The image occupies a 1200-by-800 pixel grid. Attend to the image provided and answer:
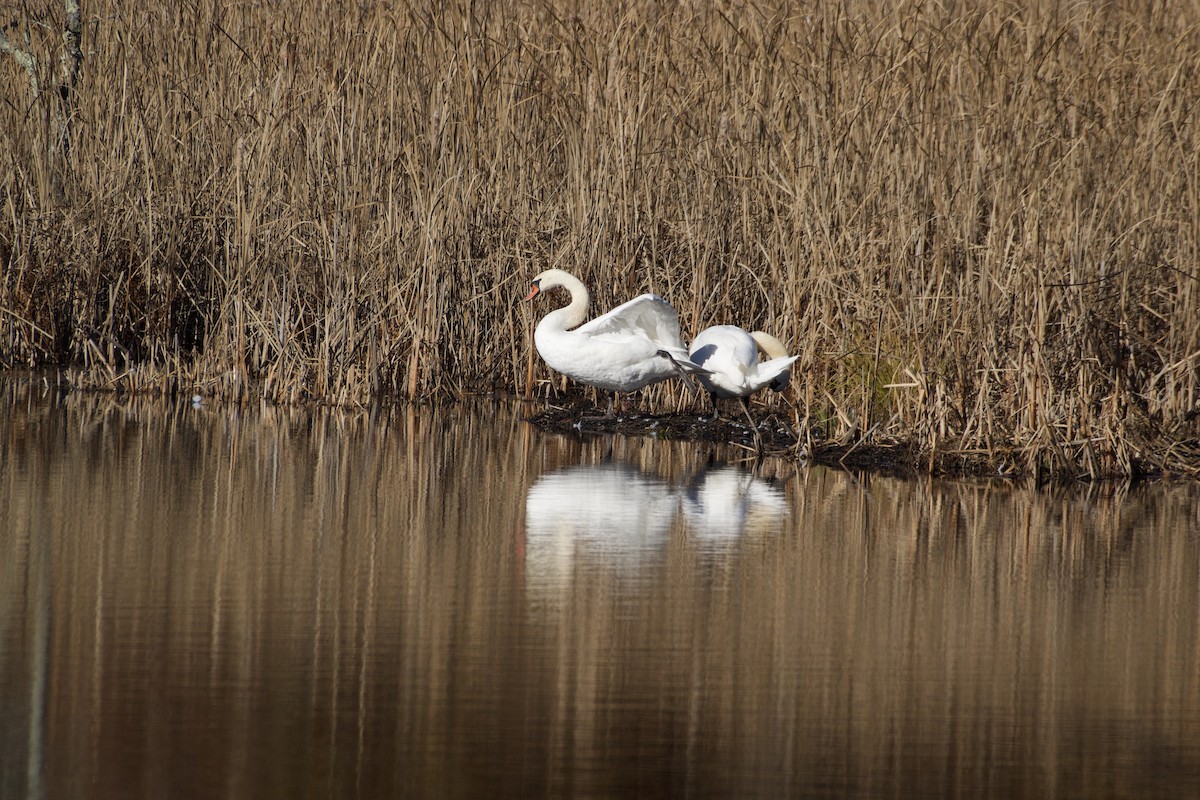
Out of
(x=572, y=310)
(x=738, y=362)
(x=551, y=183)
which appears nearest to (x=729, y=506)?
(x=738, y=362)

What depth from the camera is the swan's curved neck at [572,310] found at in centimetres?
935

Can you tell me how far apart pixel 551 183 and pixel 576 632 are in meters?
5.96

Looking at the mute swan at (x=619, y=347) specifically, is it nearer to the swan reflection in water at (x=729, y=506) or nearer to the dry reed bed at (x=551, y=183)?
the dry reed bed at (x=551, y=183)

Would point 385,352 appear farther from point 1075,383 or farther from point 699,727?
point 699,727

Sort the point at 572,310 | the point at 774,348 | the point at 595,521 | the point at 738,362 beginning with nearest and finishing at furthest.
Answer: the point at 595,521
the point at 738,362
the point at 774,348
the point at 572,310

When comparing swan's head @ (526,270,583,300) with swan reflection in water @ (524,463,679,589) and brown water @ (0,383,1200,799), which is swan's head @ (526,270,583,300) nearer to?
swan reflection in water @ (524,463,679,589)

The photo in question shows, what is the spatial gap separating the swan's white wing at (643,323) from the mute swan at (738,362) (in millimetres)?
161

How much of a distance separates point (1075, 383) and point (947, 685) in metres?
3.78

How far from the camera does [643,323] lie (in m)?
9.18

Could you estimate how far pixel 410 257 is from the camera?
1018 cm

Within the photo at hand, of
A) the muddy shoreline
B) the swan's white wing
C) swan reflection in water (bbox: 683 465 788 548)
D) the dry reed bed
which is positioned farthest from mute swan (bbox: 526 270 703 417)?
swan reflection in water (bbox: 683 465 788 548)

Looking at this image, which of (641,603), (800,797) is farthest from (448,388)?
(800,797)

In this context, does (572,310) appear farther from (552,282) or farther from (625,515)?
(625,515)

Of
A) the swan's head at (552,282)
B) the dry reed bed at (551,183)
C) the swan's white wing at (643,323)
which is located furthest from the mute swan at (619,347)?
the dry reed bed at (551,183)
